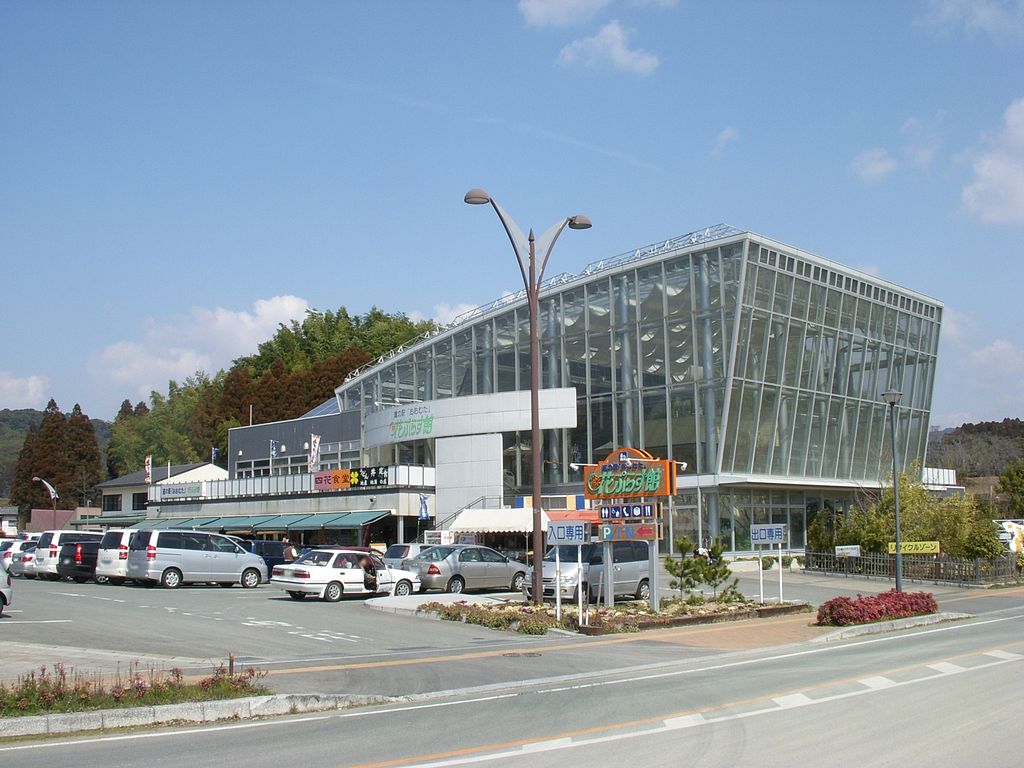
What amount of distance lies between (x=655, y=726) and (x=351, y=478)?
147 ft

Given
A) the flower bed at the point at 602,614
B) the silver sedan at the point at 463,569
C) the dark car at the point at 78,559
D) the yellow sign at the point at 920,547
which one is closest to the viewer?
the flower bed at the point at 602,614

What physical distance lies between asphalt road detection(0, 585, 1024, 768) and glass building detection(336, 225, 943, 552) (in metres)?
31.4

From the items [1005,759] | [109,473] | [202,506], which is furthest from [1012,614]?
[109,473]

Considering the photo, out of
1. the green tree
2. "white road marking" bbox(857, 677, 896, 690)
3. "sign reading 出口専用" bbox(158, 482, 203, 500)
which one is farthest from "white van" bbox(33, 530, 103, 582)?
the green tree

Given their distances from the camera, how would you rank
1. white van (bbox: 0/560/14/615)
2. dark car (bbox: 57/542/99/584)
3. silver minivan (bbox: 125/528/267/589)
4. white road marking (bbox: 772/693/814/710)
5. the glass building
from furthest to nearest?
the glass building, dark car (bbox: 57/542/99/584), silver minivan (bbox: 125/528/267/589), white van (bbox: 0/560/14/615), white road marking (bbox: 772/693/814/710)

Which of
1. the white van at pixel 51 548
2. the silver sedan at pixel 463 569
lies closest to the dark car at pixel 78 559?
the white van at pixel 51 548

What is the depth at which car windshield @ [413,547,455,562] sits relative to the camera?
31.9 m

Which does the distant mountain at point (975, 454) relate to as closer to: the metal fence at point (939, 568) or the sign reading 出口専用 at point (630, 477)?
the metal fence at point (939, 568)

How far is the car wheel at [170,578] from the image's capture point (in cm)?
3360

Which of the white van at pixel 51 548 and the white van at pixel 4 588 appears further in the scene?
the white van at pixel 51 548

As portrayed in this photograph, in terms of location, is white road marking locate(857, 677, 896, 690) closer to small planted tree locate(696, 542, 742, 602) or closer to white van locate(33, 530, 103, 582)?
small planted tree locate(696, 542, 742, 602)

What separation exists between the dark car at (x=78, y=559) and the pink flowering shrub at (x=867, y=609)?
2579 centimetres

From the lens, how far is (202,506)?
66.4 m

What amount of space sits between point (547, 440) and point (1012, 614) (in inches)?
1141
